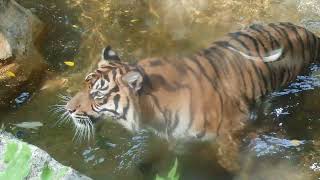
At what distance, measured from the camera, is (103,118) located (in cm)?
354

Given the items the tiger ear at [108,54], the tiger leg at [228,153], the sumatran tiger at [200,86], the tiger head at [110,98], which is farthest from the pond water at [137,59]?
the tiger ear at [108,54]

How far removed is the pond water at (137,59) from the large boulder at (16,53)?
13 cm

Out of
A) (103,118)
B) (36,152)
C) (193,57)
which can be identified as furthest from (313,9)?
(36,152)

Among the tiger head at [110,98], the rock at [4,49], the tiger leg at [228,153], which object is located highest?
the tiger head at [110,98]

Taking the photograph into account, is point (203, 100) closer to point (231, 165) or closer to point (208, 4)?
point (231, 165)

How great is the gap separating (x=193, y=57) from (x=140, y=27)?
5.28 feet

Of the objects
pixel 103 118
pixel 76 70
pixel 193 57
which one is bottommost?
pixel 76 70

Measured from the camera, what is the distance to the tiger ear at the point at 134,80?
3.30 metres

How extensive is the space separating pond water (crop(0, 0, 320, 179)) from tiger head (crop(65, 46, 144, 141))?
0.53 metres

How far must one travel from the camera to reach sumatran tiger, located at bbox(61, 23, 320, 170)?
3438 mm

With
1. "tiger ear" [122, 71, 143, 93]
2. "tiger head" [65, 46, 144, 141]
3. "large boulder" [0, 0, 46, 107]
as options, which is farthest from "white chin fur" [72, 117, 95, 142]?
"large boulder" [0, 0, 46, 107]

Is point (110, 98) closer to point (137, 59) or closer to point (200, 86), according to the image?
point (200, 86)

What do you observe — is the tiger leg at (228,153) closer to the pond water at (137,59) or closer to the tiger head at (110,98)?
the pond water at (137,59)

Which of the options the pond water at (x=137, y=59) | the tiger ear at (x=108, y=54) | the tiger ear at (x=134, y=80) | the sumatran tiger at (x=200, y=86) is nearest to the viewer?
the tiger ear at (x=134, y=80)
